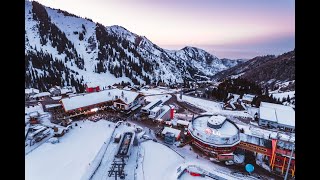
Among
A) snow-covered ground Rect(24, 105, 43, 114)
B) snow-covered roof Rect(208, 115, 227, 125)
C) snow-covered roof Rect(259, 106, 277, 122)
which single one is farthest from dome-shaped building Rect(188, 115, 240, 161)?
snow-covered ground Rect(24, 105, 43, 114)

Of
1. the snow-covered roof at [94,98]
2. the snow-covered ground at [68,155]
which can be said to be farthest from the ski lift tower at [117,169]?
the snow-covered roof at [94,98]

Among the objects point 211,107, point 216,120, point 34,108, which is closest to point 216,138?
point 216,120

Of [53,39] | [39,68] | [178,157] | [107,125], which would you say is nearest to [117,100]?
[107,125]

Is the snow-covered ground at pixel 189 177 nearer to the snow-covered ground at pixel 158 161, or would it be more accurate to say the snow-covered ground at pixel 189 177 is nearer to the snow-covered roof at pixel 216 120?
the snow-covered ground at pixel 158 161

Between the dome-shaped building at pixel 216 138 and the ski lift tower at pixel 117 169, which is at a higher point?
the dome-shaped building at pixel 216 138

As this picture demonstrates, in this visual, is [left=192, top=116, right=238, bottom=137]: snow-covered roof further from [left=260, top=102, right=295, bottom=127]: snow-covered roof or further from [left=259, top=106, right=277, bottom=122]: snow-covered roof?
[left=260, top=102, right=295, bottom=127]: snow-covered roof
